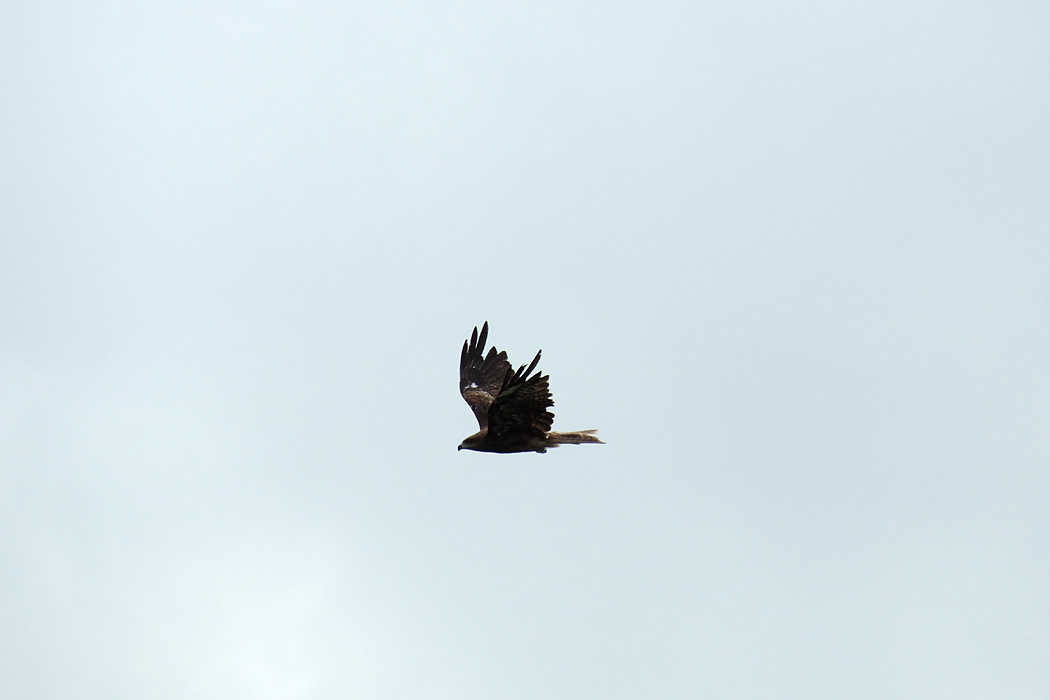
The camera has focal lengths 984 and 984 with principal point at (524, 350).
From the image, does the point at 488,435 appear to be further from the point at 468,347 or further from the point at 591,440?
the point at 468,347

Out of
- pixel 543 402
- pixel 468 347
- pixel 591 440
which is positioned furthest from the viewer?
pixel 468 347

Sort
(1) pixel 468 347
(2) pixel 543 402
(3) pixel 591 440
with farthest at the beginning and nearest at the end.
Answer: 1. (1) pixel 468 347
2. (3) pixel 591 440
3. (2) pixel 543 402

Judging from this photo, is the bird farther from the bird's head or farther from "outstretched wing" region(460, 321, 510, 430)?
"outstretched wing" region(460, 321, 510, 430)

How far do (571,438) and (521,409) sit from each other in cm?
182

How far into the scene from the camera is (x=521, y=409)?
1894cm

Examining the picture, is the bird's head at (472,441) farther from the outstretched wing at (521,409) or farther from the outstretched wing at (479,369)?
the outstretched wing at (479,369)

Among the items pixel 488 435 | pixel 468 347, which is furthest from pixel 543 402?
pixel 468 347

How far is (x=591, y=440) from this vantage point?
66.9 feet

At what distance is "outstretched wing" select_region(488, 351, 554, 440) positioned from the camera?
18.4 m

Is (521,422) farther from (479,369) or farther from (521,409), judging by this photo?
(479,369)

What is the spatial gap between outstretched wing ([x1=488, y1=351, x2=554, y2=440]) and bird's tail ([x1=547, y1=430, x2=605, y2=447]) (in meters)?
0.48

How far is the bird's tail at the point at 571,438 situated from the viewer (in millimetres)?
20062

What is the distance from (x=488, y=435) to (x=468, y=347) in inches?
210

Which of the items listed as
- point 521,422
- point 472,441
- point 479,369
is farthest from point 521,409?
point 479,369
